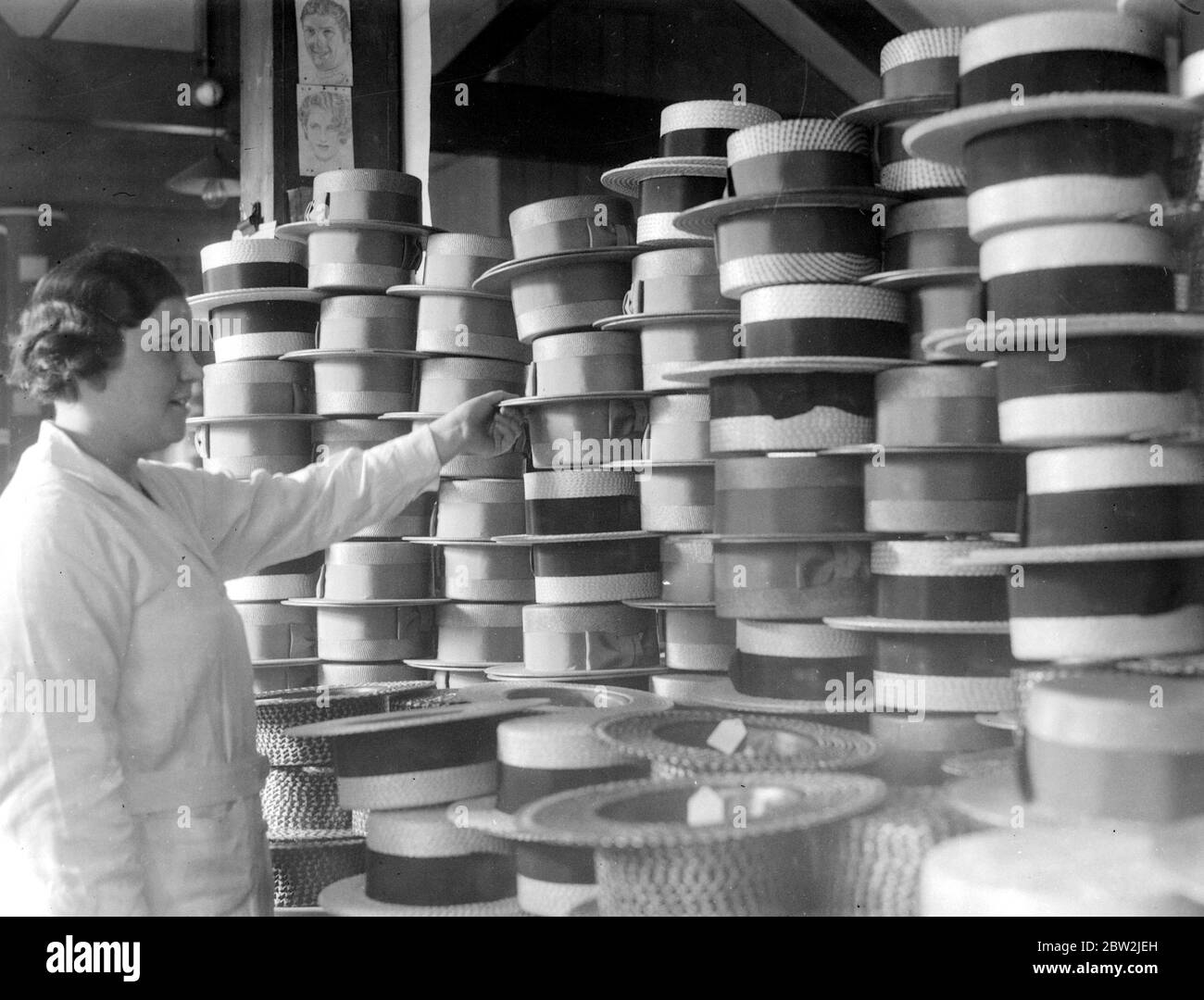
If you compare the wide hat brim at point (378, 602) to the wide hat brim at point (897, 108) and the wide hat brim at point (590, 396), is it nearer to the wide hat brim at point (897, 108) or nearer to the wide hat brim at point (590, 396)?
the wide hat brim at point (590, 396)

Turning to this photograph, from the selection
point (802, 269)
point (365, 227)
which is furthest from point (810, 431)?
point (365, 227)

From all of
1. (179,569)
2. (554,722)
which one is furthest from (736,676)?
(179,569)

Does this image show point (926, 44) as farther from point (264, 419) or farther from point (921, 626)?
point (264, 419)

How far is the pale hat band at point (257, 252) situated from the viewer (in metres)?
2.85

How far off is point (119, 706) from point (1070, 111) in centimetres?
121

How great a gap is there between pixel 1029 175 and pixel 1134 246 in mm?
133

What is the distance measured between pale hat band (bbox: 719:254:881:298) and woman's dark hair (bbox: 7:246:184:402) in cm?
83

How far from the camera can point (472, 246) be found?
2697 millimetres

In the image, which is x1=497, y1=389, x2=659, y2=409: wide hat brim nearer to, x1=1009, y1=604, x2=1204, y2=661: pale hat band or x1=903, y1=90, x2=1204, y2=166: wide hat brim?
x1=903, y1=90, x2=1204, y2=166: wide hat brim

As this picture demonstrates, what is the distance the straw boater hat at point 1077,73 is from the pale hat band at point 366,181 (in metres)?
1.63

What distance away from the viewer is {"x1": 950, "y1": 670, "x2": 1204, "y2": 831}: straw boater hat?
3.58 feet

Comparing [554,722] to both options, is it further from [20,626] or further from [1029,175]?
[1029,175]
